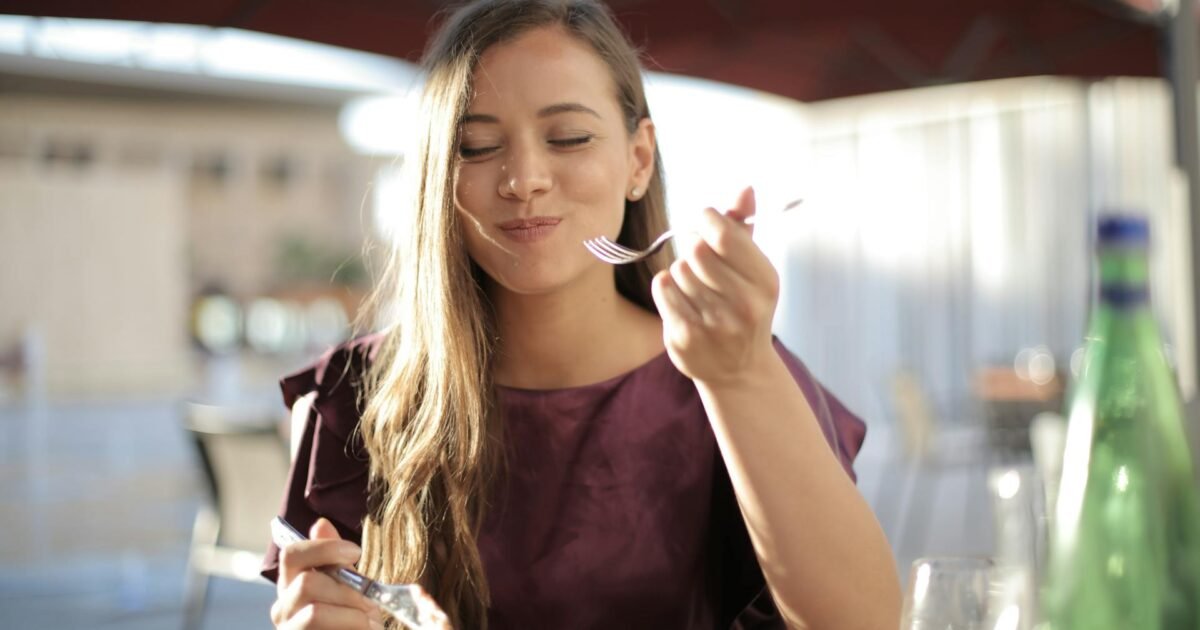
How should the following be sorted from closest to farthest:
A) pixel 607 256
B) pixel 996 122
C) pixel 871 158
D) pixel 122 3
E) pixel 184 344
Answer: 1. pixel 607 256
2. pixel 122 3
3. pixel 996 122
4. pixel 871 158
5. pixel 184 344

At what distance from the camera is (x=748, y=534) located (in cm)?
140

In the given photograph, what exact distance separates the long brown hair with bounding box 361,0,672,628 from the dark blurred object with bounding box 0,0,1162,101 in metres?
1.57

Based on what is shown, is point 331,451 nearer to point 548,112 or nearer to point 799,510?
point 548,112

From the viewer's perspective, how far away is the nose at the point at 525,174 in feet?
4.27

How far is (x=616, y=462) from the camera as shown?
146 cm

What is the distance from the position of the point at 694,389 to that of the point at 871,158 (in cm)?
1308

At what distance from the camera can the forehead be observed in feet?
4.41

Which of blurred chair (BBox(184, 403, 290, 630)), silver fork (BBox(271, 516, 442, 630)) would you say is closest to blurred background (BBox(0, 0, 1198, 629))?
blurred chair (BBox(184, 403, 290, 630))

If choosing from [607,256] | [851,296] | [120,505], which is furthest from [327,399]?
[851,296]

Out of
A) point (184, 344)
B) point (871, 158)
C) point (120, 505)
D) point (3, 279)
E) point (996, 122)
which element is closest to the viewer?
point (120, 505)

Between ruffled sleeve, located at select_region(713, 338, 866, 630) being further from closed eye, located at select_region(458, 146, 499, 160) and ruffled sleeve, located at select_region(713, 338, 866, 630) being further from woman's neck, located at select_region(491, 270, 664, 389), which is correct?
closed eye, located at select_region(458, 146, 499, 160)

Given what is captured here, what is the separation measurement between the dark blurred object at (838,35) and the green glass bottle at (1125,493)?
2.50 meters

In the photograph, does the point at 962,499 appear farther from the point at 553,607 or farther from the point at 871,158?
the point at 553,607

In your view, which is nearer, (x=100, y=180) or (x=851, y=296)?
(x=851, y=296)
